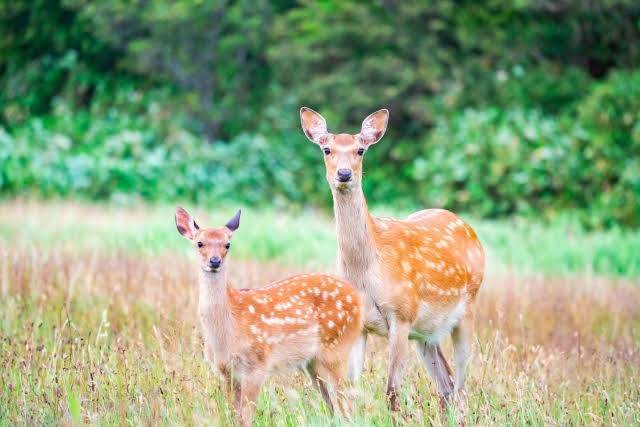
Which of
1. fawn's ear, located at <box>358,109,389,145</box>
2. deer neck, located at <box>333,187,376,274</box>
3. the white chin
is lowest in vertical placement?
deer neck, located at <box>333,187,376,274</box>

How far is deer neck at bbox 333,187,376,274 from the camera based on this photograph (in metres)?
6.47

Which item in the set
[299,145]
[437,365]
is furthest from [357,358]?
[299,145]

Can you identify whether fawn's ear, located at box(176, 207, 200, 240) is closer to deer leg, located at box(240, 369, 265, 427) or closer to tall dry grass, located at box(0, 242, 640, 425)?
tall dry grass, located at box(0, 242, 640, 425)

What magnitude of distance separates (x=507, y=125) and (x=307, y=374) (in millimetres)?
12017

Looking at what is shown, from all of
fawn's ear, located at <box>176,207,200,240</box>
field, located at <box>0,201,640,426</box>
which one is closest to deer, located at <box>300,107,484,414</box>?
field, located at <box>0,201,640,426</box>

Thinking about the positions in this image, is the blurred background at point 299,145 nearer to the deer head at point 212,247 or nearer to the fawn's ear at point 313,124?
the deer head at point 212,247

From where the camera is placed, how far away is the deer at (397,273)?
634cm

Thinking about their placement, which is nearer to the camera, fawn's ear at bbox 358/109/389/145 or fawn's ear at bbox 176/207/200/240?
fawn's ear at bbox 176/207/200/240

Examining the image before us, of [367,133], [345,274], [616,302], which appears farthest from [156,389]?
[616,302]

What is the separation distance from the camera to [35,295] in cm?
816

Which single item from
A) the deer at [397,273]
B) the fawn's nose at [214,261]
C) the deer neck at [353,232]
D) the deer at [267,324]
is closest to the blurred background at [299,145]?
the deer at [397,273]

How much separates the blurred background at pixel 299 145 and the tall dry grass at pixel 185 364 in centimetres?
6

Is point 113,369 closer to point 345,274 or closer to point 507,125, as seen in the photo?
point 345,274

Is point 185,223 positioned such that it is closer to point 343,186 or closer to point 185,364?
point 185,364
